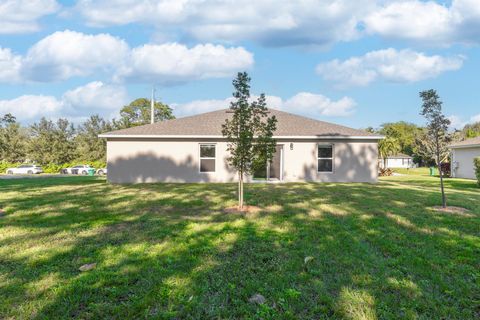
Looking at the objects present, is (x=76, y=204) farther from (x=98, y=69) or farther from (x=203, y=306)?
(x=98, y=69)

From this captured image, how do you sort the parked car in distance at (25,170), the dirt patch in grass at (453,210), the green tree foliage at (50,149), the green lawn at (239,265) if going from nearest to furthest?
the green lawn at (239,265) < the dirt patch in grass at (453,210) < the parked car in distance at (25,170) < the green tree foliage at (50,149)

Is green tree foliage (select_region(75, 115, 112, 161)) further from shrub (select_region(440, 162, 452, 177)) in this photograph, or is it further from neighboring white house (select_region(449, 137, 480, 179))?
neighboring white house (select_region(449, 137, 480, 179))

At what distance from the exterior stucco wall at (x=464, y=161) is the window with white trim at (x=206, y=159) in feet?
57.6

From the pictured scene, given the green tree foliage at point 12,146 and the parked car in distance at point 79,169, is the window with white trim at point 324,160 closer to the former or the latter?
the parked car in distance at point 79,169

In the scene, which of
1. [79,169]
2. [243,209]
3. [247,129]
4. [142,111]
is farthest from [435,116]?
[142,111]

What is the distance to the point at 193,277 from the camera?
3475 millimetres

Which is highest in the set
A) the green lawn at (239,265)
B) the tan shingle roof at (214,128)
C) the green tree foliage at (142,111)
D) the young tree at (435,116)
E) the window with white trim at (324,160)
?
the green tree foliage at (142,111)

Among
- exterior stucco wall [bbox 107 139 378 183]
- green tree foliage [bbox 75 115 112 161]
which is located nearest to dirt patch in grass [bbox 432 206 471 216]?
exterior stucco wall [bbox 107 139 378 183]

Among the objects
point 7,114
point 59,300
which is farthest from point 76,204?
point 7,114

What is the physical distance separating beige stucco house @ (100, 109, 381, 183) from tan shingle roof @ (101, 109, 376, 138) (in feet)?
0.16

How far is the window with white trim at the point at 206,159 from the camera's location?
52.3 ft

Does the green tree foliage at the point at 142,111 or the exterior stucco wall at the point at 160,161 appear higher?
the green tree foliage at the point at 142,111

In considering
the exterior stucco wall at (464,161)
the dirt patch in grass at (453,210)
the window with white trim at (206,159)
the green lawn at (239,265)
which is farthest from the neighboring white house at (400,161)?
the green lawn at (239,265)

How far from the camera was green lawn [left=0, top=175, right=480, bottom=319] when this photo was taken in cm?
281
